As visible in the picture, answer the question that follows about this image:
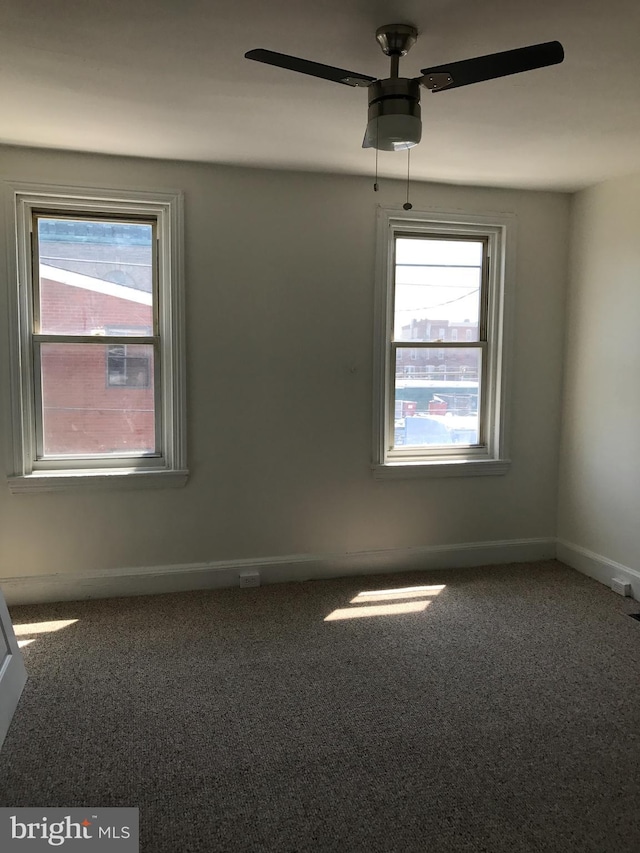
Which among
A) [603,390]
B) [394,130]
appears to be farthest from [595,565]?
[394,130]

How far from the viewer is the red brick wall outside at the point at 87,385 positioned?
356 cm

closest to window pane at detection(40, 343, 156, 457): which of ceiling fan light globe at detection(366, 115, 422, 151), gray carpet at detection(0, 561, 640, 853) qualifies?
gray carpet at detection(0, 561, 640, 853)

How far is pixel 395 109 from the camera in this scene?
2053 millimetres

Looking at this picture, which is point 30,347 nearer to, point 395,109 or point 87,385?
point 87,385

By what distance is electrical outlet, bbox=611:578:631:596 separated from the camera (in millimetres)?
3742

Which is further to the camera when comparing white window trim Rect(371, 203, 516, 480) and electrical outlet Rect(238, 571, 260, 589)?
white window trim Rect(371, 203, 516, 480)

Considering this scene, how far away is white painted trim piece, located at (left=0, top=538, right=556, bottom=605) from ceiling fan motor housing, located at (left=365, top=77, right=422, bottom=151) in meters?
2.64

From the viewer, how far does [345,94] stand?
2582 millimetres

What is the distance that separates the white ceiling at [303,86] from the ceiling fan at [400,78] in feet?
0.27

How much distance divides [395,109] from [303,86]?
25.3 inches

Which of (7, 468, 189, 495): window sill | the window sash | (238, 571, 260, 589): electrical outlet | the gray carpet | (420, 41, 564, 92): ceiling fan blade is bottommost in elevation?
the gray carpet

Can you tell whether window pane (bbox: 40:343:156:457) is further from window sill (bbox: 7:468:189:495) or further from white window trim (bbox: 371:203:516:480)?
white window trim (bbox: 371:203:516:480)

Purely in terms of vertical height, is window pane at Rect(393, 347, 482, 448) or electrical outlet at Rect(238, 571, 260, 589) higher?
window pane at Rect(393, 347, 482, 448)

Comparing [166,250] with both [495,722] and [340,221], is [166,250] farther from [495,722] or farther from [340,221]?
[495,722]
